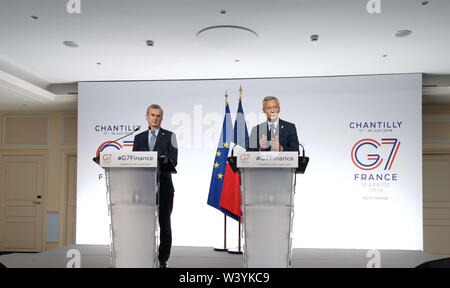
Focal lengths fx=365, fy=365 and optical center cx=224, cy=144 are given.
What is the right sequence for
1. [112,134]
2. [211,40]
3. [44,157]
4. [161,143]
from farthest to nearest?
[44,157]
[112,134]
[211,40]
[161,143]

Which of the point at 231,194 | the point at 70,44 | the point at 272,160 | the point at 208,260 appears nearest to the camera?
the point at 272,160

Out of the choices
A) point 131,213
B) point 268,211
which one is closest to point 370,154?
point 268,211

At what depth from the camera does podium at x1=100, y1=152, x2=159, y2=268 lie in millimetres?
2400

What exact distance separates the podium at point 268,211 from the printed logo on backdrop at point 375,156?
4247 millimetres

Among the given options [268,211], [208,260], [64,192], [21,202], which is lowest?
[208,260]

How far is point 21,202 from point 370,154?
7045mm

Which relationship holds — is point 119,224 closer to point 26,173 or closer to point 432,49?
point 432,49

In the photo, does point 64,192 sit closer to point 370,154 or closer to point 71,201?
point 71,201

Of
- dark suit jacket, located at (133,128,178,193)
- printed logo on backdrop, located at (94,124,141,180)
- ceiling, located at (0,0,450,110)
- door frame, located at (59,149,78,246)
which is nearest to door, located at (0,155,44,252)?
door frame, located at (59,149,78,246)

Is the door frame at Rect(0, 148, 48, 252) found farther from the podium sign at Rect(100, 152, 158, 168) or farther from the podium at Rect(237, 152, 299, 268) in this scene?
the podium at Rect(237, 152, 299, 268)

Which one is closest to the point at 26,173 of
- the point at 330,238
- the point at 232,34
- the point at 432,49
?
the point at 232,34

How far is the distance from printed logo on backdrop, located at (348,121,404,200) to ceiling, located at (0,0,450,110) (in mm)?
958

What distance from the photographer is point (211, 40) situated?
4879 mm
